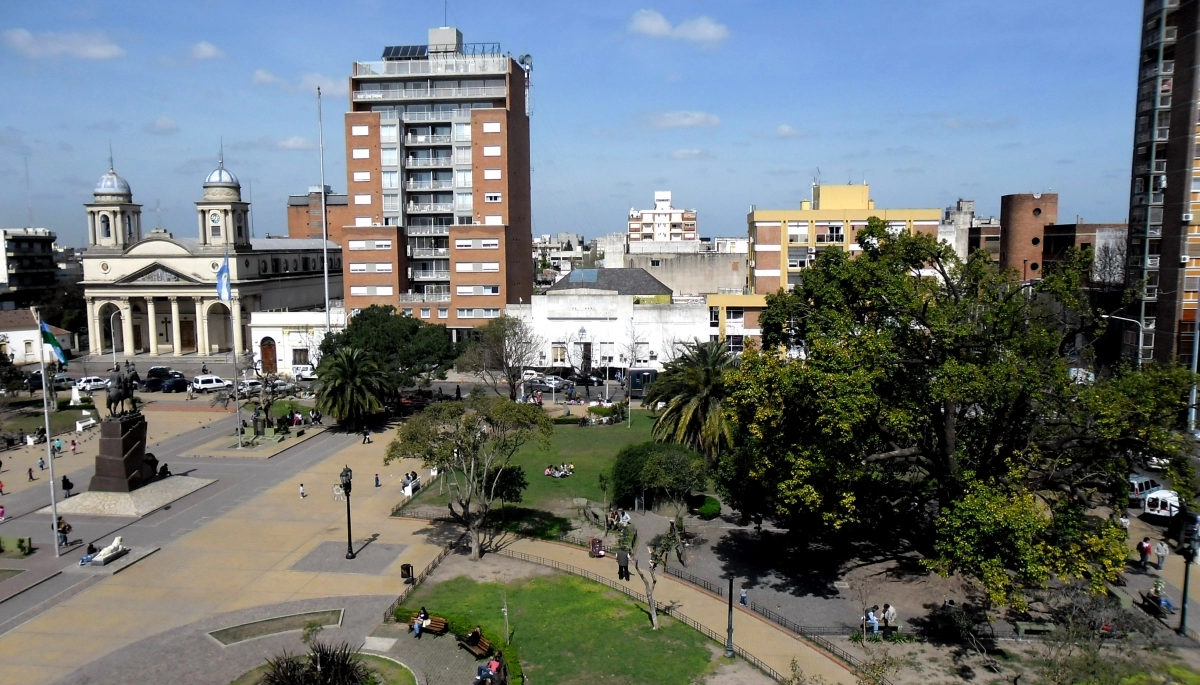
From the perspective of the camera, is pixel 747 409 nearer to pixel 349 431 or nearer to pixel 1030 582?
pixel 1030 582

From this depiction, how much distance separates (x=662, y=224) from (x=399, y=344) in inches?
3994

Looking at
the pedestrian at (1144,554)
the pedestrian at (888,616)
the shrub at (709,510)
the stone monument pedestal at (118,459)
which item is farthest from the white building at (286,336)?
the pedestrian at (1144,554)

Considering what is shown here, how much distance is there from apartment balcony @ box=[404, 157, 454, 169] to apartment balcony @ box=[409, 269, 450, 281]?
8905 mm

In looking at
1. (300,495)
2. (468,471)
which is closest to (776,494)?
(468,471)

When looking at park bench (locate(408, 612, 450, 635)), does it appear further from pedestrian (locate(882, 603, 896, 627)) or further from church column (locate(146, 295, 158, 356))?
church column (locate(146, 295, 158, 356))

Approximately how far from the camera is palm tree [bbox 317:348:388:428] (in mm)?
46688

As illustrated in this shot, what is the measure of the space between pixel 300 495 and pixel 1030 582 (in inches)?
1087

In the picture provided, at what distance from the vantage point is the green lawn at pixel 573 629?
68.1 ft

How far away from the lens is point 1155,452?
2092 cm

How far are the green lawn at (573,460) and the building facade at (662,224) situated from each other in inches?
3845

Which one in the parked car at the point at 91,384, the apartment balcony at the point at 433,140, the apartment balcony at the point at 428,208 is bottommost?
the parked car at the point at 91,384

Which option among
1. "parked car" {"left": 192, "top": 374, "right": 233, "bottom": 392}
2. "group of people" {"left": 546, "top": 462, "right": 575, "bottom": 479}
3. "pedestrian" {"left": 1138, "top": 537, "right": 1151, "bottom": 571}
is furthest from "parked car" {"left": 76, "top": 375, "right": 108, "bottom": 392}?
"pedestrian" {"left": 1138, "top": 537, "right": 1151, "bottom": 571}

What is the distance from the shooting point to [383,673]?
20.7m

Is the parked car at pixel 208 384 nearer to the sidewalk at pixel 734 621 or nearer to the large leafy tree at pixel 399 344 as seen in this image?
the large leafy tree at pixel 399 344
